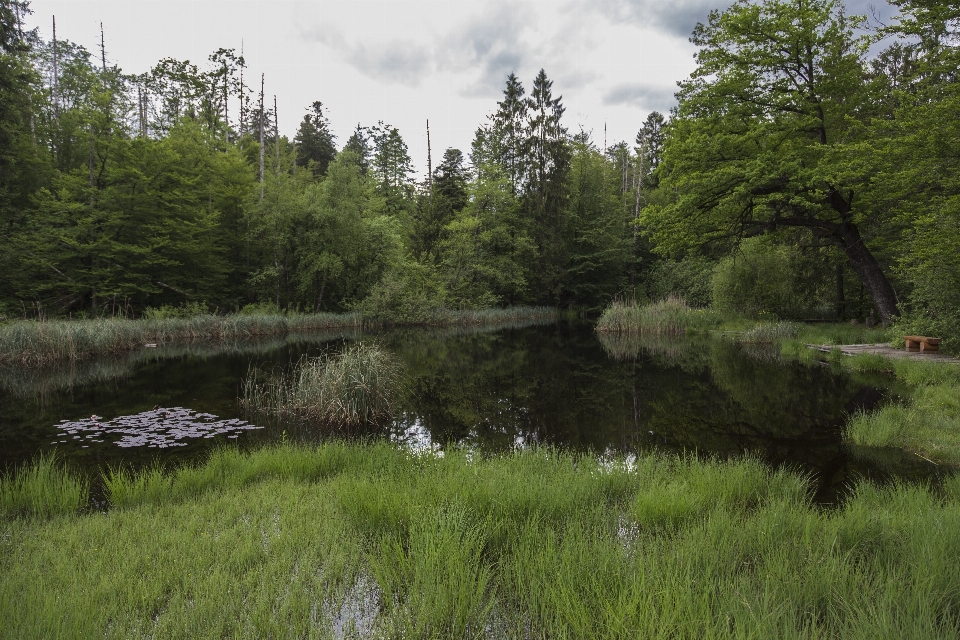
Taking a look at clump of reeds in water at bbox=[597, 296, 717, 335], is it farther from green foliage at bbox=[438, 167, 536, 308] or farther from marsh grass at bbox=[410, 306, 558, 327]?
green foliage at bbox=[438, 167, 536, 308]

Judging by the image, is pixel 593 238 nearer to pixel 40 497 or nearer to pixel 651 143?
pixel 651 143

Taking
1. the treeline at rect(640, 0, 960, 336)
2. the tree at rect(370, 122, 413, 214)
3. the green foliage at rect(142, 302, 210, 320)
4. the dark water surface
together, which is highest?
the tree at rect(370, 122, 413, 214)

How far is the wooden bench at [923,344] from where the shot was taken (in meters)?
11.1

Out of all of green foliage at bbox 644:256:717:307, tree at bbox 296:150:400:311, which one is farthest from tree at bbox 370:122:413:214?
green foliage at bbox 644:256:717:307

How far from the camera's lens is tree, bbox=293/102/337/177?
44312 millimetres

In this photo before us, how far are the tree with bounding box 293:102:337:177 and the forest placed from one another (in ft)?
19.4

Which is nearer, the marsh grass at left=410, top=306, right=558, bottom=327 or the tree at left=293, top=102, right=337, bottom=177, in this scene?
the marsh grass at left=410, top=306, right=558, bottom=327

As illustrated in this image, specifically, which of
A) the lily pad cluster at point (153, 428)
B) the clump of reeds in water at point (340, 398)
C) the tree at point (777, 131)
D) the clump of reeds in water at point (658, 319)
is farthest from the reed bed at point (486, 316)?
the lily pad cluster at point (153, 428)

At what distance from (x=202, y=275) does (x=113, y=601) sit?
2726cm

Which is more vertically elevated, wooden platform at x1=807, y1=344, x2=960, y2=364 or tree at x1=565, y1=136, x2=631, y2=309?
tree at x1=565, y1=136, x2=631, y2=309

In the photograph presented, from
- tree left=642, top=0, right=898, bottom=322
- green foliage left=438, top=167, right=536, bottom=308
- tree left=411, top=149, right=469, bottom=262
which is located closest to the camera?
tree left=642, top=0, right=898, bottom=322

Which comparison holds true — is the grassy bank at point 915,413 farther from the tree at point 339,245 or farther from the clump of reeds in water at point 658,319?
the tree at point 339,245

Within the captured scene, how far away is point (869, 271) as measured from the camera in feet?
49.8

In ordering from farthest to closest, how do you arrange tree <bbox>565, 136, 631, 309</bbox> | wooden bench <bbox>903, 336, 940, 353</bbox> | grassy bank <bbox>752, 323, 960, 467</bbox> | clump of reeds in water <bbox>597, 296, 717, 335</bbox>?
1. tree <bbox>565, 136, 631, 309</bbox>
2. clump of reeds in water <bbox>597, 296, 717, 335</bbox>
3. wooden bench <bbox>903, 336, 940, 353</bbox>
4. grassy bank <bbox>752, 323, 960, 467</bbox>
